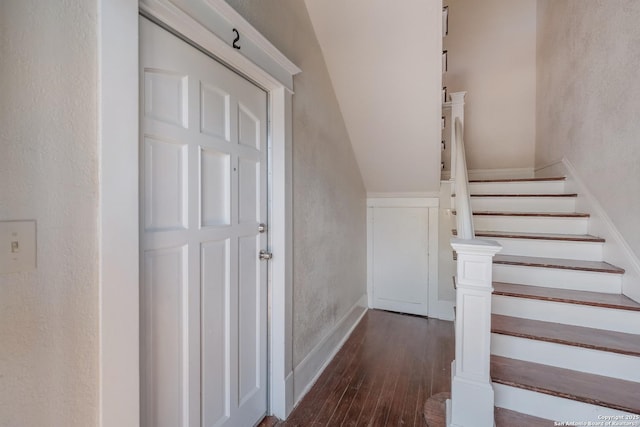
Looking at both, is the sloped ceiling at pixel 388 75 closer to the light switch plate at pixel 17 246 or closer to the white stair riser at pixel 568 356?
the white stair riser at pixel 568 356

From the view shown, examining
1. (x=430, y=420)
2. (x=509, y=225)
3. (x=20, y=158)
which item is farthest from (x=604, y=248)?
(x=20, y=158)

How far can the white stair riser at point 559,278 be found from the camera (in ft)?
5.59

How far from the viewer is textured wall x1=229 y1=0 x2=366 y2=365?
5.63 feet

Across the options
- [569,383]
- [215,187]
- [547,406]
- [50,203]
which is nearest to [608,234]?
[569,383]

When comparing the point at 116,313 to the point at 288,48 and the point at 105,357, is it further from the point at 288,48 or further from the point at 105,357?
the point at 288,48

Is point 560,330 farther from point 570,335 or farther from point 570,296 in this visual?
point 570,296

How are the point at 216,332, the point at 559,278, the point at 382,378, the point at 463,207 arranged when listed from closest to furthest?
1. the point at 216,332
2. the point at 463,207
3. the point at 559,278
4. the point at 382,378

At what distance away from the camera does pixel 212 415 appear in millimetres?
1247

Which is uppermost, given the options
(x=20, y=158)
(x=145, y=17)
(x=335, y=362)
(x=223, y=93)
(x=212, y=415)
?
(x=145, y=17)

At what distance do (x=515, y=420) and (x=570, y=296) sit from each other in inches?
31.3

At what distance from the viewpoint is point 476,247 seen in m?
1.33

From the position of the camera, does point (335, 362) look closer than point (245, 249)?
No

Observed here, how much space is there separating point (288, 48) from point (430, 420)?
2.37 metres

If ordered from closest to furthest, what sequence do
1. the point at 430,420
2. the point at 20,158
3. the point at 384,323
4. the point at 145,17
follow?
1. the point at 20,158
2. the point at 145,17
3. the point at 430,420
4. the point at 384,323
